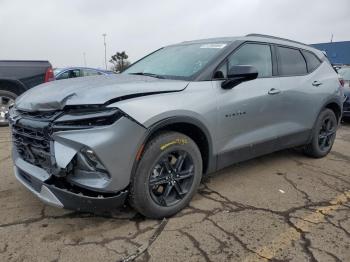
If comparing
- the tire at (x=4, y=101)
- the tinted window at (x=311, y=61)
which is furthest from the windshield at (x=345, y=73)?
the tire at (x=4, y=101)

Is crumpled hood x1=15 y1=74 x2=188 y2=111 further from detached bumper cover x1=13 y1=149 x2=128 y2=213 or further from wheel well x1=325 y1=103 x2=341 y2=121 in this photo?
wheel well x1=325 y1=103 x2=341 y2=121

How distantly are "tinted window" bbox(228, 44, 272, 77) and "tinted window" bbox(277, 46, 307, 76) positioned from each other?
0.78ft

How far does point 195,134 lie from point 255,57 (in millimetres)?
1387

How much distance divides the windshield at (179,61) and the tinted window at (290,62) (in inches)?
40.7

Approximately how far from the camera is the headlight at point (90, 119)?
2.88m

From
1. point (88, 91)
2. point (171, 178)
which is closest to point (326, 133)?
point (171, 178)

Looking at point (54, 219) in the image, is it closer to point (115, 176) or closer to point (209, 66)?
point (115, 176)

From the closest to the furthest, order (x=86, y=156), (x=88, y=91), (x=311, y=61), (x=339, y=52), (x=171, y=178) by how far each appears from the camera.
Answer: (x=86, y=156) → (x=88, y=91) → (x=171, y=178) → (x=311, y=61) → (x=339, y=52)

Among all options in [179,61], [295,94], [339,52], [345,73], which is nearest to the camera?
[179,61]

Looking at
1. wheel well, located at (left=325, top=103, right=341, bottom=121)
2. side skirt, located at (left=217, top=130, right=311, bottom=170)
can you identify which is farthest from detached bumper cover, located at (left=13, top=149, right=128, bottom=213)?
wheel well, located at (left=325, top=103, right=341, bottom=121)

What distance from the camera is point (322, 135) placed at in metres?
5.62

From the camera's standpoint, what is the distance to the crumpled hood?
297 cm

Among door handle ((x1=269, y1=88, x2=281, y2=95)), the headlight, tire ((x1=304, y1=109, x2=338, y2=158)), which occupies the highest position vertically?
door handle ((x1=269, y1=88, x2=281, y2=95))

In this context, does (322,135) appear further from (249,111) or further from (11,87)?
(11,87)
